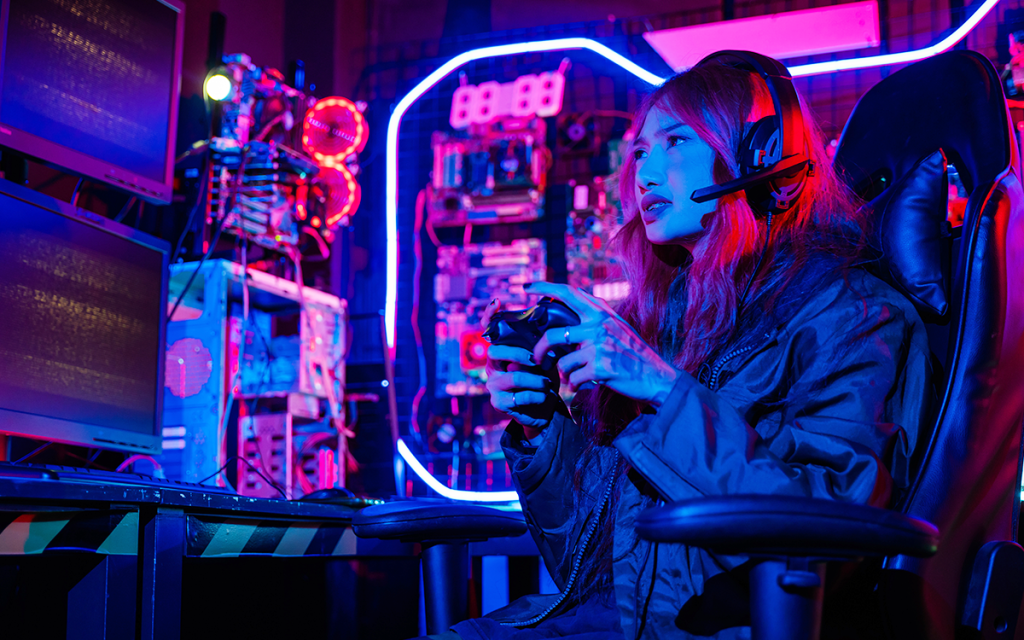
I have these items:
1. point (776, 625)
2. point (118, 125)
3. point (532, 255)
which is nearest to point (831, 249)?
point (776, 625)

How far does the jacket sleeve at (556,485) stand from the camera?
1.26m

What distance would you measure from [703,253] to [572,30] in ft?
11.1

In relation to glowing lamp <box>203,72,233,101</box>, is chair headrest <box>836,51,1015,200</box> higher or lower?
lower

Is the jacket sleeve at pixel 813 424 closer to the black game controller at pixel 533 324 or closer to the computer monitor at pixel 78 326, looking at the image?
the black game controller at pixel 533 324

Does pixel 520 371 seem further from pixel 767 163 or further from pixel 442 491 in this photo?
pixel 442 491

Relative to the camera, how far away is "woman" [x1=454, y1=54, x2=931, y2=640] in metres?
0.90

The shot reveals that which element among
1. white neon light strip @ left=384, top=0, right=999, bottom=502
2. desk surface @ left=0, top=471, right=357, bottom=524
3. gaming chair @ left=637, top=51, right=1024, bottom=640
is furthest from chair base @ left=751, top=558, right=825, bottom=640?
white neon light strip @ left=384, top=0, right=999, bottom=502

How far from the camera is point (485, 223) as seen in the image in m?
4.30

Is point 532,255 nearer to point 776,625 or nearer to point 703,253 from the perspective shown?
point 703,253

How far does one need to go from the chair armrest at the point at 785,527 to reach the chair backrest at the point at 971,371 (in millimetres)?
196

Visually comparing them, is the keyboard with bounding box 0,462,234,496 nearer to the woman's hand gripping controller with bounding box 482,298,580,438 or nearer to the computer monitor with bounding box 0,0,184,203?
the woman's hand gripping controller with bounding box 482,298,580,438

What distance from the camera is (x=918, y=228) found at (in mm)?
1090

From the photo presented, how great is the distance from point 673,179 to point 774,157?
0.49 ft

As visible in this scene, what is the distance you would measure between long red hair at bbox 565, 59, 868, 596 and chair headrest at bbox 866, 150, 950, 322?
4 centimetres
